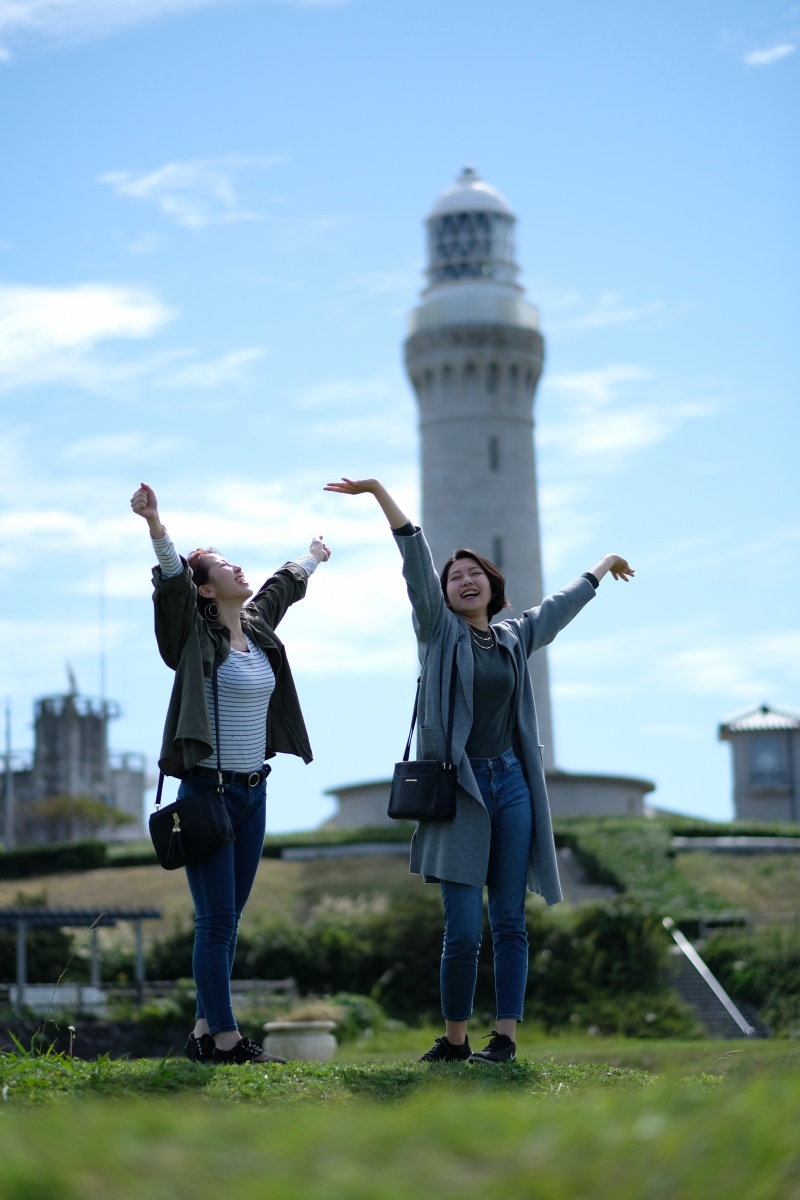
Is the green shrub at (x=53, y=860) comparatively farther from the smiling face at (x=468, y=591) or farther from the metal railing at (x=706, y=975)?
the smiling face at (x=468, y=591)

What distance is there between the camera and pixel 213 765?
7.04 metres

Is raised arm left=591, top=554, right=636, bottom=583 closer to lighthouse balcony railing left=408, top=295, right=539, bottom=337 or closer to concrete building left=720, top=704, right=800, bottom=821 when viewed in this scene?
lighthouse balcony railing left=408, top=295, right=539, bottom=337

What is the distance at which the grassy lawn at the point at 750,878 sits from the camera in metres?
32.6

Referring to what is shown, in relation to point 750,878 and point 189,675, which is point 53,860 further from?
point 189,675

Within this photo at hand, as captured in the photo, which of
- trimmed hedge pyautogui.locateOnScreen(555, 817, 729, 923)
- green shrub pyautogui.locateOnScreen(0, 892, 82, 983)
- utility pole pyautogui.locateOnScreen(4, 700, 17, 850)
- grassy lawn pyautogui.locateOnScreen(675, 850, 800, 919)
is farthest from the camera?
utility pole pyautogui.locateOnScreen(4, 700, 17, 850)

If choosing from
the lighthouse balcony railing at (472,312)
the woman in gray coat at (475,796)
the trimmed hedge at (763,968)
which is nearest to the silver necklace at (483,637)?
the woman in gray coat at (475,796)

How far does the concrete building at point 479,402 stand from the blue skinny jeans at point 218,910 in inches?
1711

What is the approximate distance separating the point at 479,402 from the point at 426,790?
46.8 m

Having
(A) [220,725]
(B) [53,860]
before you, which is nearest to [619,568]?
(A) [220,725]

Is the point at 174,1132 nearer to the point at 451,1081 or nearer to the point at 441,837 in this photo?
the point at 451,1081

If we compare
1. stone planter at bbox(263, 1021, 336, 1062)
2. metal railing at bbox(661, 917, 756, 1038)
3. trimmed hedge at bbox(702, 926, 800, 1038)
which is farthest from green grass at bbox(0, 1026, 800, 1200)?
trimmed hedge at bbox(702, 926, 800, 1038)

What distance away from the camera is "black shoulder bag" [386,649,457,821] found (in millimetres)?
6988

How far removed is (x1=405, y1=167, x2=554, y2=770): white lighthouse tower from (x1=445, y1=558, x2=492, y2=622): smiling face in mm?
43426

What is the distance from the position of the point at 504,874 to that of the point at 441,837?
32 cm
